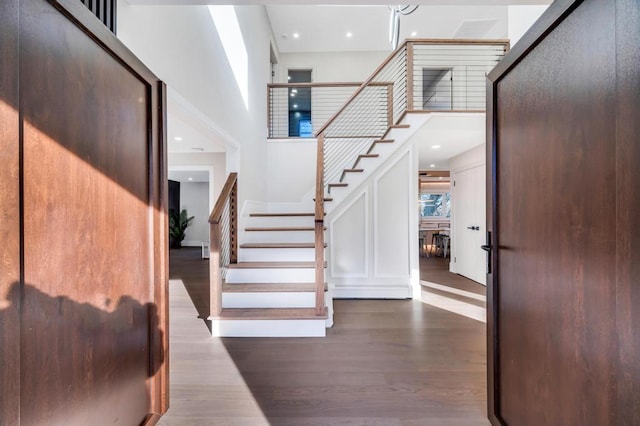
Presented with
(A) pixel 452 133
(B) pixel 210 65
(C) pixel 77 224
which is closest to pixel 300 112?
(A) pixel 452 133

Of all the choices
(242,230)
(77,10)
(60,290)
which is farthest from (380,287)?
(77,10)

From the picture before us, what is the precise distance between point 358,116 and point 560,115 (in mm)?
5718

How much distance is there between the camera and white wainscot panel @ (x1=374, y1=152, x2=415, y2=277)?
384 centimetres

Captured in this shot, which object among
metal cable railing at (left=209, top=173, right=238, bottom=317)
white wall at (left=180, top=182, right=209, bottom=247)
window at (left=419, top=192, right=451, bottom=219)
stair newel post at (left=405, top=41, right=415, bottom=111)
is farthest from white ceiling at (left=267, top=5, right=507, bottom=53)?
window at (left=419, top=192, right=451, bottom=219)

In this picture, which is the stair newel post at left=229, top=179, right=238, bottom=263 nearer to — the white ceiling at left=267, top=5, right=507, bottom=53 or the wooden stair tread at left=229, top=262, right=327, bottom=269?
the wooden stair tread at left=229, top=262, right=327, bottom=269

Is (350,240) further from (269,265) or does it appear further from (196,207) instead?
(196,207)

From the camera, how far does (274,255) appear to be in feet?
11.3

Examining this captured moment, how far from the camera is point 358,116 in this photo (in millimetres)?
6414

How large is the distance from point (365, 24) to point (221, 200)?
532 centimetres

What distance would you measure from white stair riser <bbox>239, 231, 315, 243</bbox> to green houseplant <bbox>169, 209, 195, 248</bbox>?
6058mm

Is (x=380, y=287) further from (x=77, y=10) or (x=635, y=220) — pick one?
(x=77, y=10)

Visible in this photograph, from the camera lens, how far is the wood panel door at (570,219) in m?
0.77

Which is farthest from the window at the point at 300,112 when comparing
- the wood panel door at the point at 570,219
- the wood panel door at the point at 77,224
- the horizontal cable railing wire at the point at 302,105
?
the wood panel door at the point at 570,219

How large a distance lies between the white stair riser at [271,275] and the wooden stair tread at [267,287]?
0.06 m
